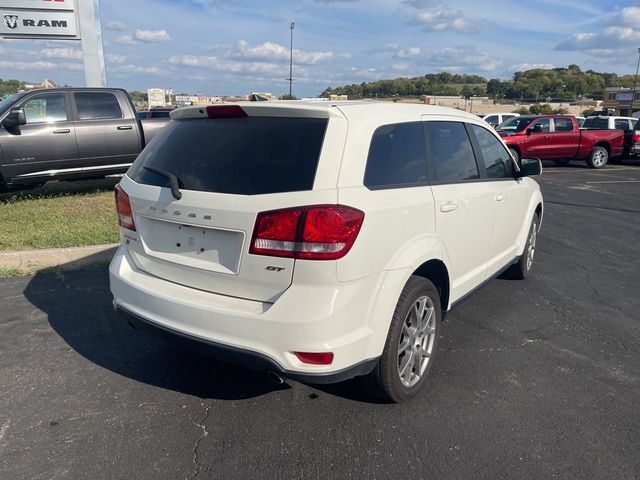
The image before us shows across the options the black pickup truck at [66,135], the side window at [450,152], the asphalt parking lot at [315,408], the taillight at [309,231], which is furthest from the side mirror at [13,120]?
the taillight at [309,231]

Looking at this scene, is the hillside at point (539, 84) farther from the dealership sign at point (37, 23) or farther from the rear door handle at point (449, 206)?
the rear door handle at point (449, 206)

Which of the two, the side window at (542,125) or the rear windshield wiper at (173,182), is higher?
the rear windshield wiper at (173,182)

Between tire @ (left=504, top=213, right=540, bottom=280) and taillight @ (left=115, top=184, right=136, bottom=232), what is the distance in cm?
Result: 381

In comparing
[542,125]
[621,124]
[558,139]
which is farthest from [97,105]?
[621,124]

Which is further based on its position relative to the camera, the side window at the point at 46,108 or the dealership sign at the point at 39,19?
the dealership sign at the point at 39,19

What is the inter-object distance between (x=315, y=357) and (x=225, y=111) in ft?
4.94

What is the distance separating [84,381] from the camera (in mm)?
3271

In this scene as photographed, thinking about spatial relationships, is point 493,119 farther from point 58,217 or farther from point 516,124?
point 58,217

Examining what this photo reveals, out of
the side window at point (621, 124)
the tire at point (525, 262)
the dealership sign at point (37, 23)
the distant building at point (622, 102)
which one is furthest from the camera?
the distant building at point (622, 102)

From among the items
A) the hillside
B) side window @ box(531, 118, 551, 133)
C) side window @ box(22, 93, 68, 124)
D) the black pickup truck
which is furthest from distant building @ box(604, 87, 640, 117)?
side window @ box(22, 93, 68, 124)

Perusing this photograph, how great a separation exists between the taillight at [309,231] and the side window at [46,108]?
778cm

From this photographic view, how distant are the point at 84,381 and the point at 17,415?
0.44 m

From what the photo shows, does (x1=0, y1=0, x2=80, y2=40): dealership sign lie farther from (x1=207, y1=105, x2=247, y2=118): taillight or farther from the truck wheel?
the truck wheel

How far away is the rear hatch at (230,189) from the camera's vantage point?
251 centimetres
